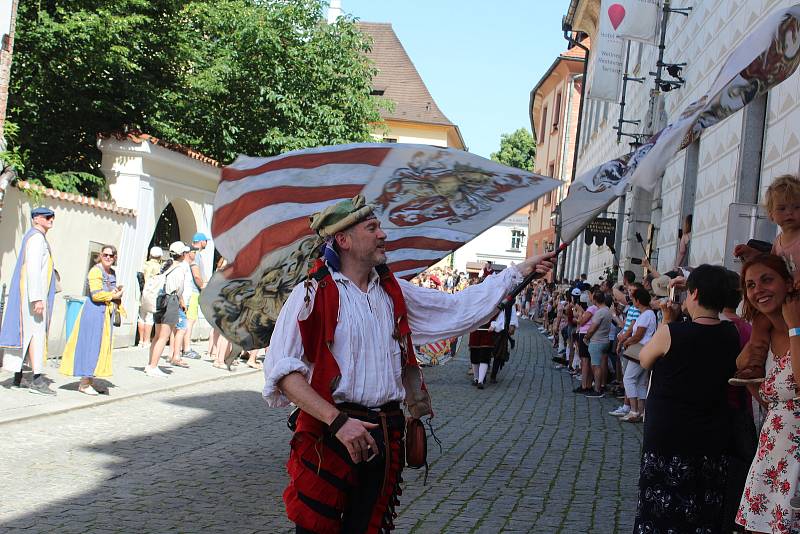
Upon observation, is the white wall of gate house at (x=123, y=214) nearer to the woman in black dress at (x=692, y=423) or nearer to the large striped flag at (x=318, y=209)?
the large striped flag at (x=318, y=209)

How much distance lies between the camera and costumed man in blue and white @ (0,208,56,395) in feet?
36.9

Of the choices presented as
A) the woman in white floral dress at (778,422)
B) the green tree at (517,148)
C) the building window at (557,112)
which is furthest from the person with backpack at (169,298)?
the green tree at (517,148)

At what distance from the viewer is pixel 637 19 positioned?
62.0 ft

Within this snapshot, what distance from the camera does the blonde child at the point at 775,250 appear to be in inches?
187

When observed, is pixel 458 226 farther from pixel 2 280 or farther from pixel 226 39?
pixel 226 39

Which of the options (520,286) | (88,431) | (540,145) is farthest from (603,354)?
(540,145)

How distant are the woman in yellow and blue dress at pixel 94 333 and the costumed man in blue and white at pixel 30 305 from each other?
345 millimetres

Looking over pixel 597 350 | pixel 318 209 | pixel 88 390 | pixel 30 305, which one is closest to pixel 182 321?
pixel 88 390

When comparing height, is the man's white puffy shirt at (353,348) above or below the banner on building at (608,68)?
below

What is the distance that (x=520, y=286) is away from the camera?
4422 millimetres

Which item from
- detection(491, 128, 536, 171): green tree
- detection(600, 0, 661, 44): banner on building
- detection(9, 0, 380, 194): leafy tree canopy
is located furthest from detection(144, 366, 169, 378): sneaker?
detection(491, 128, 536, 171): green tree

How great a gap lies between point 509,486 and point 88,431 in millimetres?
4034

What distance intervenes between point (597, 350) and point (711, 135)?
3.58 m

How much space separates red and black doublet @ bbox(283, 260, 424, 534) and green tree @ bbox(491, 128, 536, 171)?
83.9 meters
